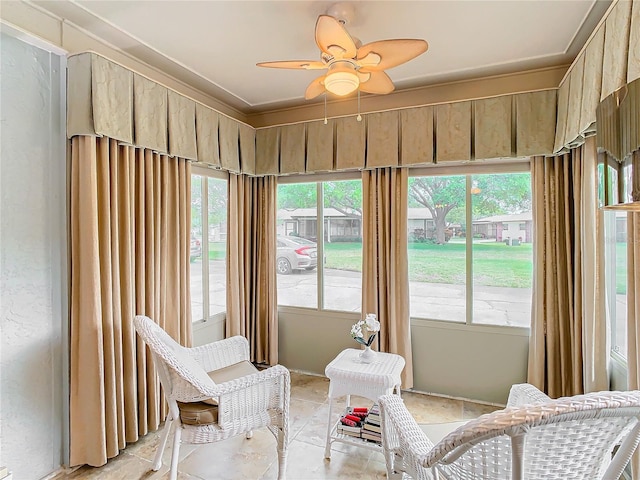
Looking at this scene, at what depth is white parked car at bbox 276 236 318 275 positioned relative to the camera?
3.80m

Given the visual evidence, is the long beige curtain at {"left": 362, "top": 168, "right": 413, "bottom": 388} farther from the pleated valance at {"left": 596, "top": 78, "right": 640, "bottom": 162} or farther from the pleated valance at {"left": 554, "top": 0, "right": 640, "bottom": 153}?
the pleated valance at {"left": 596, "top": 78, "right": 640, "bottom": 162}

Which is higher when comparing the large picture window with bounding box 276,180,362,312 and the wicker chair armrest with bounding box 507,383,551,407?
the large picture window with bounding box 276,180,362,312

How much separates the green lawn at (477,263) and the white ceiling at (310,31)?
1.48 metres

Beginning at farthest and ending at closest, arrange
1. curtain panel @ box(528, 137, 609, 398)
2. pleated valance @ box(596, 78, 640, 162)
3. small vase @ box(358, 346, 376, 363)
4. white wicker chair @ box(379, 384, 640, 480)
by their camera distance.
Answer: curtain panel @ box(528, 137, 609, 398) → small vase @ box(358, 346, 376, 363) → white wicker chair @ box(379, 384, 640, 480) → pleated valance @ box(596, 78, 640, 162)

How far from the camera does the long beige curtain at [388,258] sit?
321 centimetres

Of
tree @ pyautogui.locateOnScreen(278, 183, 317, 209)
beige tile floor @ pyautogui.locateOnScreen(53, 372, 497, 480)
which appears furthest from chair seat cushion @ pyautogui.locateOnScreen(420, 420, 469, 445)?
tree @ pyautogui.locateOnScreen(278, 183, 317, 209)

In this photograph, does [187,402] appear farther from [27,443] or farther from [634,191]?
[634,191]

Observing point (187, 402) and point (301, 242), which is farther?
point (301, 242)

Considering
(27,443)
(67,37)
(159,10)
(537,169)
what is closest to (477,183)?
(537,169)

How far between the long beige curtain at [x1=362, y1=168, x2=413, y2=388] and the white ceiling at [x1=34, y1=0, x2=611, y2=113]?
3.14 feet

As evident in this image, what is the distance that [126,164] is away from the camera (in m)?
2.38

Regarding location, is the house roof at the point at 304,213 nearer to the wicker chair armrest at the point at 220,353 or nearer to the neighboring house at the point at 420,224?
the neighboring house at the point at 420,224

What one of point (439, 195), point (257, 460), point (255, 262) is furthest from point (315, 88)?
point (257, 460)

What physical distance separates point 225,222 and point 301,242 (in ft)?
2.74
